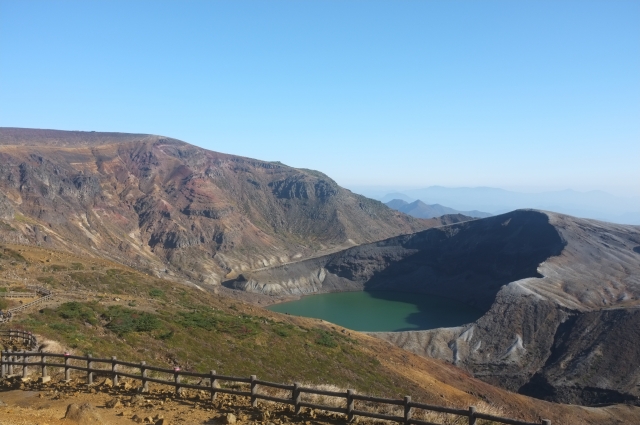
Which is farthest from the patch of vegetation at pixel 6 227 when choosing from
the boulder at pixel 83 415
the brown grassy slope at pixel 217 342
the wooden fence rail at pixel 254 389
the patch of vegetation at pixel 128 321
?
the boulder at pixel 83 415

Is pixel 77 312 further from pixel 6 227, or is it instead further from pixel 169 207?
pixel 169 207

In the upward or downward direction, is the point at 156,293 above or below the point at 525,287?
above

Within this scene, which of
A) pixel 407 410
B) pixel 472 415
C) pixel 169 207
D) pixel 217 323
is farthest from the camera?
pixel 169 207

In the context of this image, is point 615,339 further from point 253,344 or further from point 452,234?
point 452,234

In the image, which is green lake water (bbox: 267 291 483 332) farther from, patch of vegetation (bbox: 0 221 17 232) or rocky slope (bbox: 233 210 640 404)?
patch of vegetation (bbox: 0 221 17 232)

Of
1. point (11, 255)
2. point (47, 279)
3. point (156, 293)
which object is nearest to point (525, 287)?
point (156, 293)

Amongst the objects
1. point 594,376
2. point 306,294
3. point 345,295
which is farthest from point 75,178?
point 594,376
